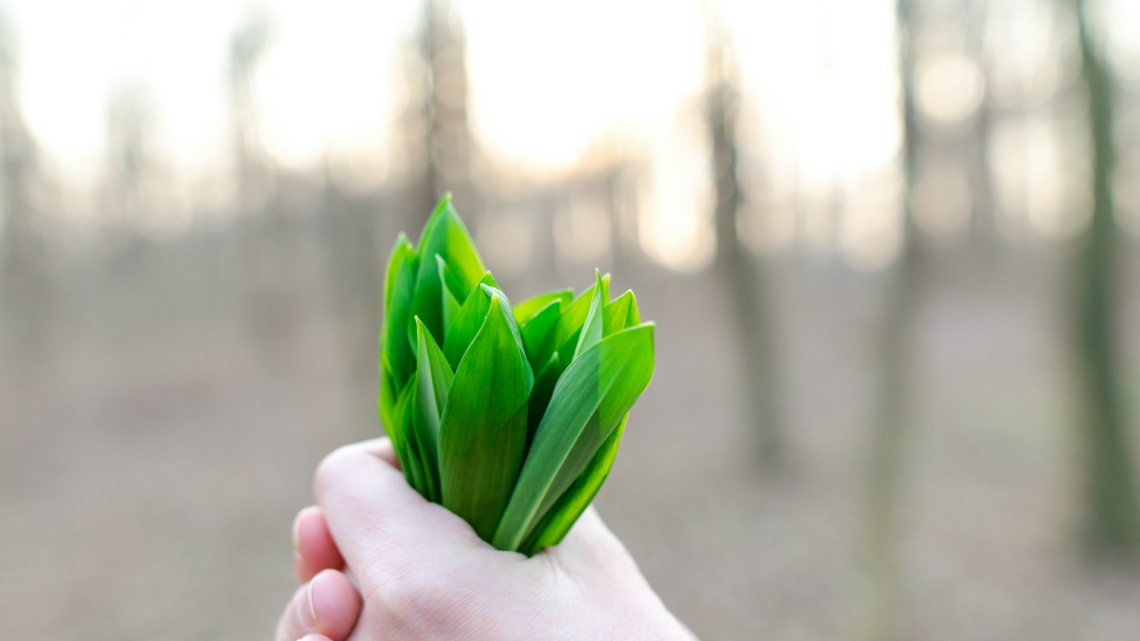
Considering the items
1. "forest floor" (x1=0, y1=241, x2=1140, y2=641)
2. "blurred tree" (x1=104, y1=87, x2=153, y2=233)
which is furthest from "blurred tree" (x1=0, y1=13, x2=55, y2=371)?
"blurred tree" (x1=104, y1=87, x2=153, y2=233)

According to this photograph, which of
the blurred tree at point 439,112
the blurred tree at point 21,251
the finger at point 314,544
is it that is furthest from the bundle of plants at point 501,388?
the blurred tree at point 21,251

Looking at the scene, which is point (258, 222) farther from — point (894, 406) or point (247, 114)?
point (894, 406)

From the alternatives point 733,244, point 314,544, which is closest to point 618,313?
point 314,544

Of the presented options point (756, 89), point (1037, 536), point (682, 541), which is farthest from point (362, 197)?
point (1037, 536)

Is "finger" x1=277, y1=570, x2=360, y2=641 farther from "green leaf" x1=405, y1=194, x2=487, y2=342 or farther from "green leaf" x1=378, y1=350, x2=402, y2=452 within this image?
Result: "green leaf" x1=405, y1=194, x2=487, y2=342

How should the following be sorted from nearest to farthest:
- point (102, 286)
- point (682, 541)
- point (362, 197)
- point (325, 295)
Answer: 1. point (682, 541)
2. point (362, 197)
3. point (325, 295)
4. point (102, 286)

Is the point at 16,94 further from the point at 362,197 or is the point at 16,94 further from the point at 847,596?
the point at 847,596
